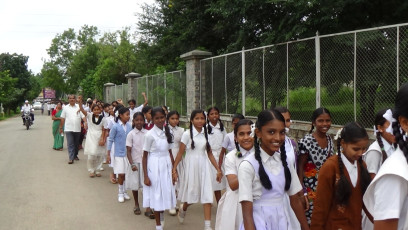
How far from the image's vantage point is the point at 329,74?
7.57 m

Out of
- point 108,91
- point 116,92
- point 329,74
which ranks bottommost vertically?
point 329,74

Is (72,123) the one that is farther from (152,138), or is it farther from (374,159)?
(374,159)

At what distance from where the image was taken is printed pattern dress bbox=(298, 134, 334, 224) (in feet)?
14.1

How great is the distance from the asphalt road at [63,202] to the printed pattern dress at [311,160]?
2008 millimetres

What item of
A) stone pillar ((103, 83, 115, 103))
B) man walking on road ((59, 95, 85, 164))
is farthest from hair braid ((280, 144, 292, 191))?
stone pillar ((103, 83, 115, 103))

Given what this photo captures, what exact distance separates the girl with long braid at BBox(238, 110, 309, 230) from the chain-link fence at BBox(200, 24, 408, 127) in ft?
12.6

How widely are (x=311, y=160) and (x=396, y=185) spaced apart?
2703 millimetres

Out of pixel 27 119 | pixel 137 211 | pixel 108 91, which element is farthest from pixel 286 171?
pixel 108 91

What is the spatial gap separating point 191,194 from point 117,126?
100 inches

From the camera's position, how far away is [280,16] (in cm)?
1075

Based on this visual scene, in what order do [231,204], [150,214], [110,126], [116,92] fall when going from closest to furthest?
[231,204], [150,214], [110,126], [116,92]

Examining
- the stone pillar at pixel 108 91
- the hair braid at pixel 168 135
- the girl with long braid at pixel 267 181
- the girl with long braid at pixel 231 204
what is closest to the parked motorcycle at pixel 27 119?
the stone pillar at pixel 108 91

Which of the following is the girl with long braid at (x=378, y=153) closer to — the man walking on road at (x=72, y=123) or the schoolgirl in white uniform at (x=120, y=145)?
the schoolgirl in white uniform at (x=120, y=145)

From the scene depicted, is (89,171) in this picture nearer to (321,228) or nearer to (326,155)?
(326,155)
